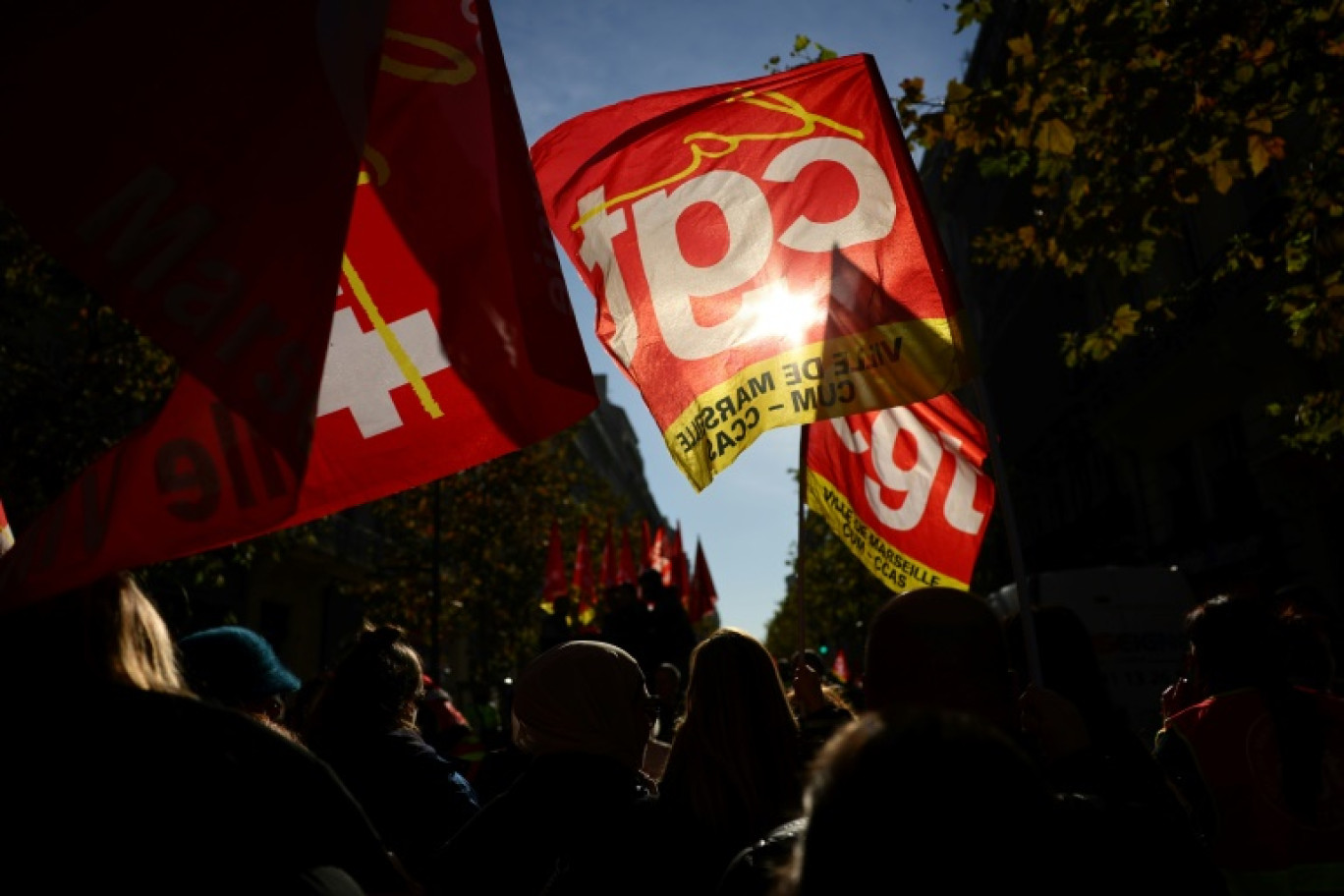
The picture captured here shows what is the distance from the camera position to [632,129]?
464 centimetres

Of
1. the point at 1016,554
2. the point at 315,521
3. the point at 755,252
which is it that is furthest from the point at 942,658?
the point at 315,521

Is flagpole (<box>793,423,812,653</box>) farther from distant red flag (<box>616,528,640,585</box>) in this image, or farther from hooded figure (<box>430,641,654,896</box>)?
distant red flag (<box>616,528,640,585</box>)

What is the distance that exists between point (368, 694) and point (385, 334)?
1.57 m

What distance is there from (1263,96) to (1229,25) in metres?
0.66

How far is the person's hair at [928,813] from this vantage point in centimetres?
115

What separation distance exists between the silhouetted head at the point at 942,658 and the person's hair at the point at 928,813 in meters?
1.09

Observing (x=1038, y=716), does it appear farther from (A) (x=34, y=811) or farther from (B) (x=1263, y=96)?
(B) (x=1263, y=96)

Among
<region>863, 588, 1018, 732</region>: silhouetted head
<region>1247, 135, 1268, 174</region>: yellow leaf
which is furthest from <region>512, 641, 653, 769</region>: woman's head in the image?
<region>1247, 135, 1268, 174</region>: yellow leaf

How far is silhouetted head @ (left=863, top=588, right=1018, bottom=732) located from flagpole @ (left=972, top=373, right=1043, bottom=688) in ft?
2.41

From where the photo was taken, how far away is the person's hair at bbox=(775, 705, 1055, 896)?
3.76 ft

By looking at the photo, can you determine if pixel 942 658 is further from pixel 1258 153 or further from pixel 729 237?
pixel 1258 153

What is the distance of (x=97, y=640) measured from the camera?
5.45 ft

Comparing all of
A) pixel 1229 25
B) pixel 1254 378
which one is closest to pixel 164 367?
pixel 1229 25

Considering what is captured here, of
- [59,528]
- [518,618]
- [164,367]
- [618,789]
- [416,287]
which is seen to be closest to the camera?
[59,528]
